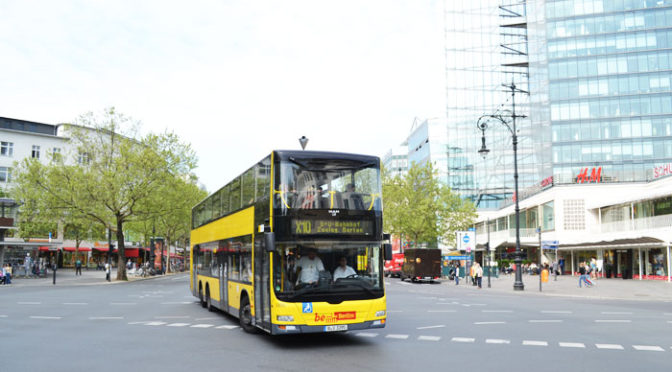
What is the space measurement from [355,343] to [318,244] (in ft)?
7.42

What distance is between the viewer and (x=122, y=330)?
14.5 m

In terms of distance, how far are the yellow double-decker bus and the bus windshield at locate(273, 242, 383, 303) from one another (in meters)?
0.02

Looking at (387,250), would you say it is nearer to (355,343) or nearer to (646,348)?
(355,343)

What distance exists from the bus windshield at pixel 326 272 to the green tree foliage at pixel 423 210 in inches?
1929

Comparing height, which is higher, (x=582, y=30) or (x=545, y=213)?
(x=582, y=30)

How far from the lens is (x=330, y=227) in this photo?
1150 centimetres

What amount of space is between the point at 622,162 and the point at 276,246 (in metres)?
69.3

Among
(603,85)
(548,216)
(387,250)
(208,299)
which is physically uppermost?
(603,85)

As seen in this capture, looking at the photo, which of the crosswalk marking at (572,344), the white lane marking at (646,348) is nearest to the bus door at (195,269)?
the crosswalk marking at (572,344)

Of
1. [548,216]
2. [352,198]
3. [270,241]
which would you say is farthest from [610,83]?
[270,241]

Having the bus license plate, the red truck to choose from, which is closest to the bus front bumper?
the bus license plate

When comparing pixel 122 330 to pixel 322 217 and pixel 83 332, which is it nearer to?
pixel 83 332

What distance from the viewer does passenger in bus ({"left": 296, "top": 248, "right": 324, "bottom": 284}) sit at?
448 inches

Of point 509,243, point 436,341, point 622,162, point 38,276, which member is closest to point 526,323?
point 436,341
